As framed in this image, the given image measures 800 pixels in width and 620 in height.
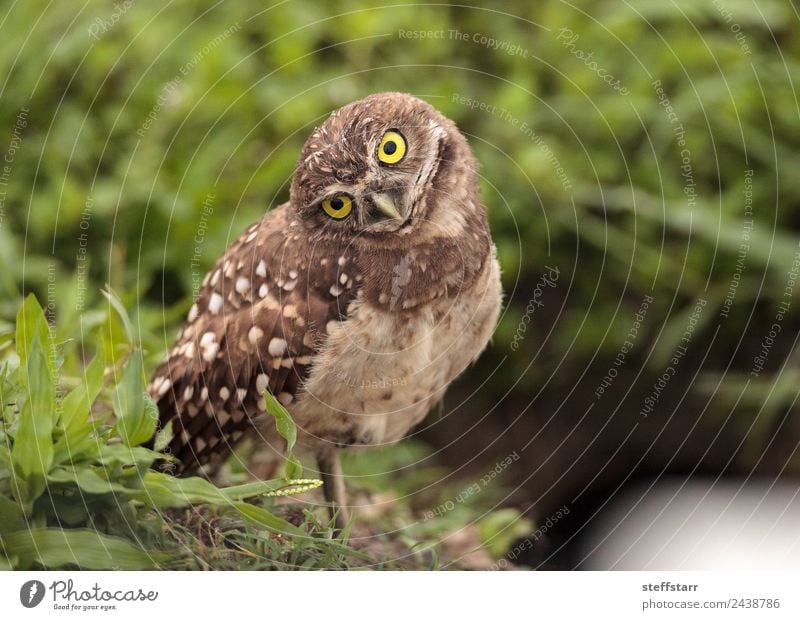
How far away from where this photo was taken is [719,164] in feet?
7.04

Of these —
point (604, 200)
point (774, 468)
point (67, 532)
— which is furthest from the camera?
point (604, 200)

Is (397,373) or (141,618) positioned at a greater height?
(397,373)

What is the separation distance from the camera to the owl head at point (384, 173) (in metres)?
1.13

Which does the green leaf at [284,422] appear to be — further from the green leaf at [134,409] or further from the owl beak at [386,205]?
the owl beak at [386,205]

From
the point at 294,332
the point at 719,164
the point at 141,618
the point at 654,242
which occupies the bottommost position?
the point at 141,618

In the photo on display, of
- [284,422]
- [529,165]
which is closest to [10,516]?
[284,422]

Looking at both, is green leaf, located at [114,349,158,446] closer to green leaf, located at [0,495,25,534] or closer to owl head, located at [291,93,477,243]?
green leaf, located at [0,495,25,534]

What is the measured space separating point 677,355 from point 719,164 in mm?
479

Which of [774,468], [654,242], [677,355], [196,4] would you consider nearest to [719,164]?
[654,242]

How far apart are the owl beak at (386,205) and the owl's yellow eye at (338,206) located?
0.04 metres

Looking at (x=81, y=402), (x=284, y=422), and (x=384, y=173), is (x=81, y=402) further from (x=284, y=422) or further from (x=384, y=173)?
(x=384, y=173)

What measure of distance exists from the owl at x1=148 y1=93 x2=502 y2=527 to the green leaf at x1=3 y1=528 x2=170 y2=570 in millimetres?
271

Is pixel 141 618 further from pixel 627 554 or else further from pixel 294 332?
pixel 627 554

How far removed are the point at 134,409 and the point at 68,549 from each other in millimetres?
196
